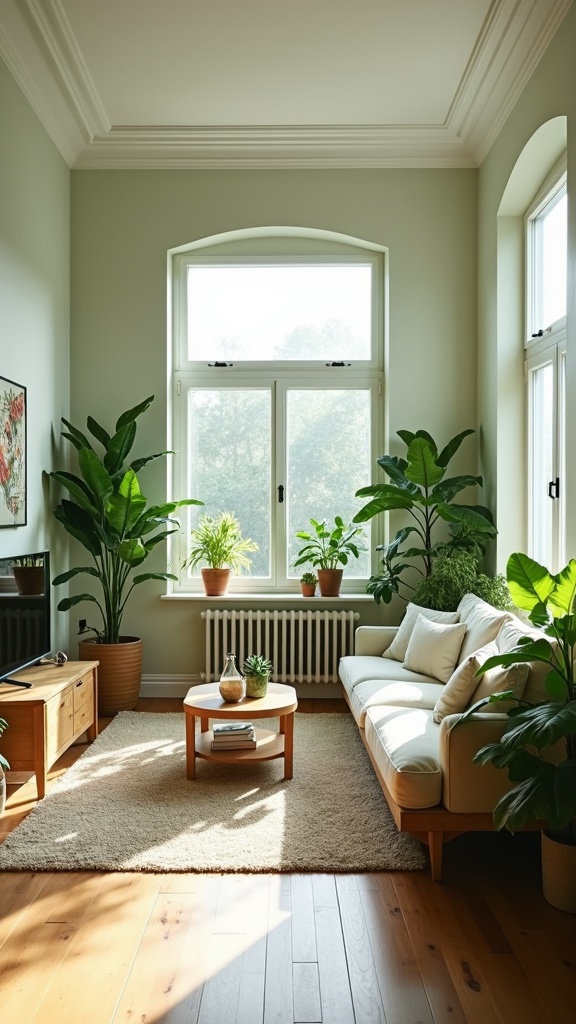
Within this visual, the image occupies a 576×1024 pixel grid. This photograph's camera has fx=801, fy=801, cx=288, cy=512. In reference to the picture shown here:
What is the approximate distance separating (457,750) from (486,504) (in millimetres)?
2649

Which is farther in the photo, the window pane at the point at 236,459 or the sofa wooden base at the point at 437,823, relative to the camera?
the window pane at the point at 236,459

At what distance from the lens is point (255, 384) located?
575 centimetres

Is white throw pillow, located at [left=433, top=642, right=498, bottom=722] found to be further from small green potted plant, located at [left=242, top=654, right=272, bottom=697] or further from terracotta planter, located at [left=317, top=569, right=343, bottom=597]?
terracotta planter, located at [left=317, top=569, right=343, bottom=597]

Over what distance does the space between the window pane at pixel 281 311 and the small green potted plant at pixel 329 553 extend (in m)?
1.27

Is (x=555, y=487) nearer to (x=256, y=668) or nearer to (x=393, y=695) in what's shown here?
(x=393, y=695)

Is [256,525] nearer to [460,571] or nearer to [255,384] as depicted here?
[255,384]

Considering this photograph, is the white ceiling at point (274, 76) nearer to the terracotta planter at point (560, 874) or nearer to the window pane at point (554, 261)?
the window pane at point (554, 261)

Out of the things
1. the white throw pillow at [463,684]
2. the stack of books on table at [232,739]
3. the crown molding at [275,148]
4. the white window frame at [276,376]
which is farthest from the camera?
the white window frame at [276,376]

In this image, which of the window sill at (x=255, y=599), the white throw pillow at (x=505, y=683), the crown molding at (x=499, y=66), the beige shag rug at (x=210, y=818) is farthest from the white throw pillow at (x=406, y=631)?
the crown molding at (x=499, y=66)

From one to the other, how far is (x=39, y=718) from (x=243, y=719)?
94 cm

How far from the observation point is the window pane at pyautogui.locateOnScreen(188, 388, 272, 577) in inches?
227

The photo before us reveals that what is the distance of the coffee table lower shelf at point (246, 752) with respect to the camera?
379 cm

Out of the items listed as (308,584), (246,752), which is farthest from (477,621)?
(308,584)

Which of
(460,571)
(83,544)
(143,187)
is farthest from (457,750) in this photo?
(143,187)
